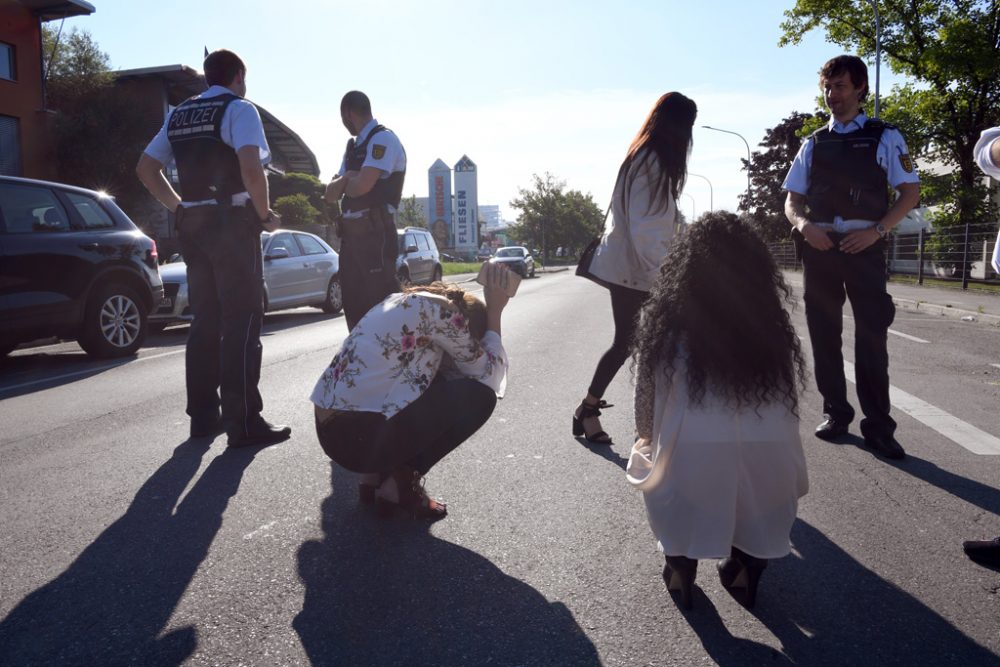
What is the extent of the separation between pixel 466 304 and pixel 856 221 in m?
2.49

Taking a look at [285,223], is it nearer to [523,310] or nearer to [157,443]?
[523,310]

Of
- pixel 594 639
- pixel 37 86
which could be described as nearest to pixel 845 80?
pixel 594 639

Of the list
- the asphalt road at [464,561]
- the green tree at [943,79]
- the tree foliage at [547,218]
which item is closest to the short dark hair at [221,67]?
the asphalt road at [464,561]

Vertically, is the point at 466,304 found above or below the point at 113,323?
above

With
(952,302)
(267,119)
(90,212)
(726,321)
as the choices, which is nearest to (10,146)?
(267,119)

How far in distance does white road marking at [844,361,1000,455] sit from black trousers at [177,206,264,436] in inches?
156

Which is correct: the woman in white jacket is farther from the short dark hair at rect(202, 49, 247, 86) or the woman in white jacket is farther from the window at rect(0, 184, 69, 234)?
the window at rect(0, 184, 69, 234)

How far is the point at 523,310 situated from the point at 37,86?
1966 cm

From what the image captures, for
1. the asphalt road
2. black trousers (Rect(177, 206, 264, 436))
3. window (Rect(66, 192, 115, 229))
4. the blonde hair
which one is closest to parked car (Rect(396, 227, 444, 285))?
window (Rect(66, 192, 115, 229))

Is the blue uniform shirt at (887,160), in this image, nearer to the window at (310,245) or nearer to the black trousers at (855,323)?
the black trousers at (855,323)

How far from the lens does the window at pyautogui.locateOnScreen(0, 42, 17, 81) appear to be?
24734 mm

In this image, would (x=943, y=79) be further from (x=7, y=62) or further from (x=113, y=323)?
(x=7, y=62)

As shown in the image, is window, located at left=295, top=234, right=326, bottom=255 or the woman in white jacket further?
window, located at left=295, top=234, right=326, bottom=255

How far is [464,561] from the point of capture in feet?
9.52
